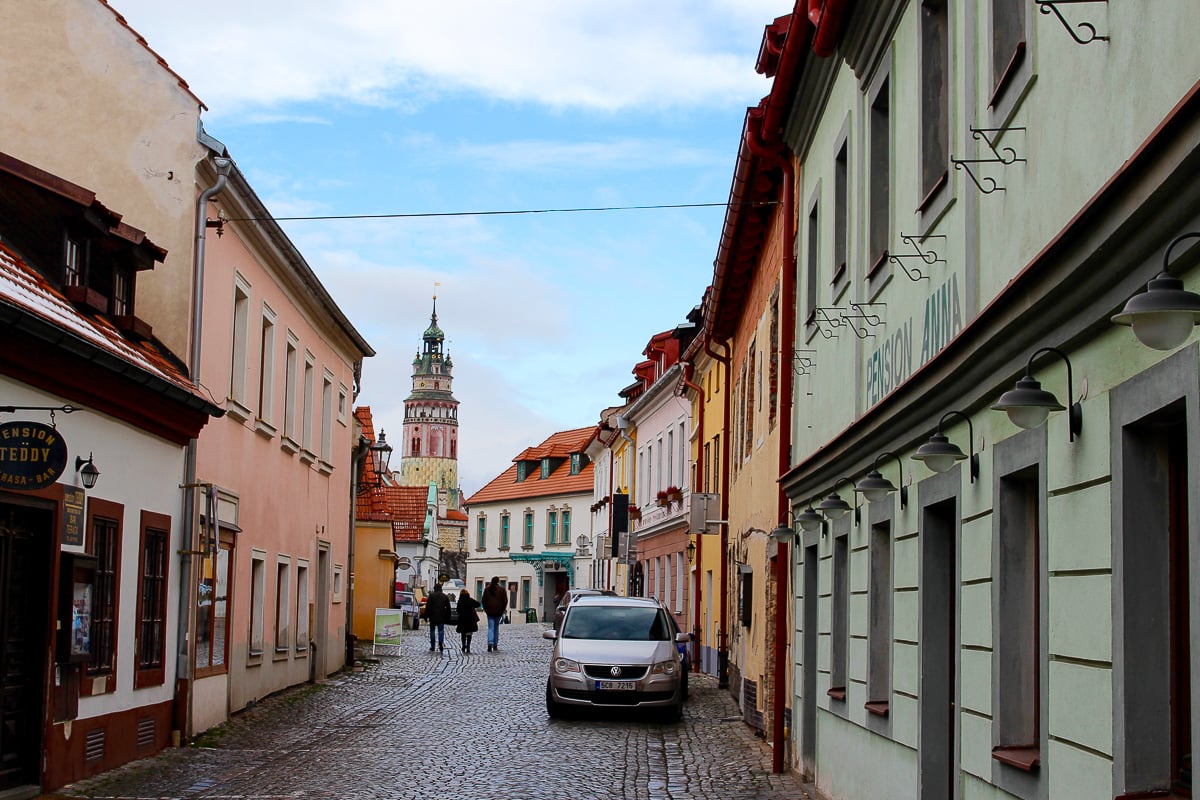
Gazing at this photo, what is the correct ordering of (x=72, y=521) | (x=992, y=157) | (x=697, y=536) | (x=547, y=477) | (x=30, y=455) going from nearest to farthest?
(x=992, y=157), (x=30, y=455), (x=72, y=521), (x=697, y=536), (x=547, y=477)

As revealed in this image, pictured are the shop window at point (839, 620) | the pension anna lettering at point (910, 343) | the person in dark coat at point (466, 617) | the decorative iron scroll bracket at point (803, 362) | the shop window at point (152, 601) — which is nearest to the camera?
the pension anna lettering at point (910, 343)

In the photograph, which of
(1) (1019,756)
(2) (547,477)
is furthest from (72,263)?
(2) (547,477)

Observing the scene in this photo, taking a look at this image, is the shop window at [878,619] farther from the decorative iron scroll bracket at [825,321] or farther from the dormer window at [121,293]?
the dormer window at [121,293]

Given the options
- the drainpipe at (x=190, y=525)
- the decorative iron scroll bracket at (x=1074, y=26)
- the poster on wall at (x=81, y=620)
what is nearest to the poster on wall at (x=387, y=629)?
the drainpipe at (x=190, y=525)

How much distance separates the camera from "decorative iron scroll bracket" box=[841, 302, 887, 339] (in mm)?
10617

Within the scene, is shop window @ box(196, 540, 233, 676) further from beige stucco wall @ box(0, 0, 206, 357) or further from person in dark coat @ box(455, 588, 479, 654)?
person in dark coat @ box(455, 588, 479, 654)

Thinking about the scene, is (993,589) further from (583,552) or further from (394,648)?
(583,552)

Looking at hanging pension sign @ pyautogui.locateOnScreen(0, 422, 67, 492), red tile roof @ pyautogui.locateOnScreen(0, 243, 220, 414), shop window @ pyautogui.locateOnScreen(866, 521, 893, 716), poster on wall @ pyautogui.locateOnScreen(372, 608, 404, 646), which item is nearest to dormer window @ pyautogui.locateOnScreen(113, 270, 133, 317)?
red tile roof @ pyautogui.locateOnScreen(0, 243, 220, 414)

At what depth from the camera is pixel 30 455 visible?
34.1ft

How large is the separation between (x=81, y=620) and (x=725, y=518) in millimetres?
14308

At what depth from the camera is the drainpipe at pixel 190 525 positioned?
53.2ft

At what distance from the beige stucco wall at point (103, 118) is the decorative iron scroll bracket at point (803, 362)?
22.5ft

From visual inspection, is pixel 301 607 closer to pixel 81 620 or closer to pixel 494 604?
pixel 81 620

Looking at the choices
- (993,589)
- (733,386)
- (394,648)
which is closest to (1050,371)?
(993,589)
